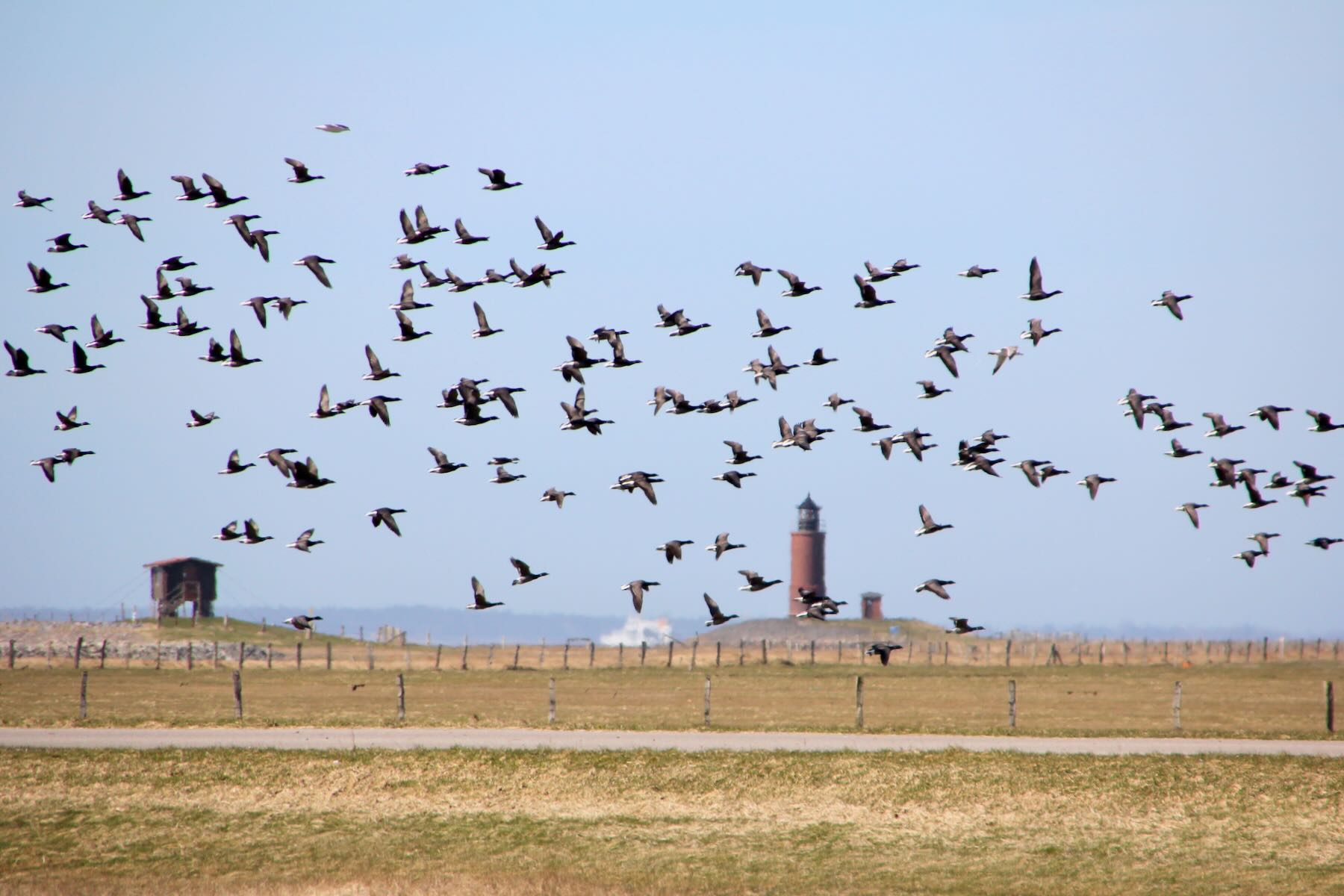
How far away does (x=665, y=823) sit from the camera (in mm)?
36594

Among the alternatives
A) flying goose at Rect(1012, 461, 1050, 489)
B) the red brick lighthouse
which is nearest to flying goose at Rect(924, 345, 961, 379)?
flying goose at Rect(1012, 461, 1050, 489)

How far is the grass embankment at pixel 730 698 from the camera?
2125 inches

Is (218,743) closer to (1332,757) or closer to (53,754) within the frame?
(53,754)

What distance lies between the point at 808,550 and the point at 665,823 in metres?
117

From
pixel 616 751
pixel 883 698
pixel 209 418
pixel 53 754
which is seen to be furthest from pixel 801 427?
pixel 883 698

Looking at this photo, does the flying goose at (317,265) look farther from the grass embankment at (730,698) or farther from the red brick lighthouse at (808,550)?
the red brick lighthouse at (808,550)

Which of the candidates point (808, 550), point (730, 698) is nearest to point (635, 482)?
point (730, 698)

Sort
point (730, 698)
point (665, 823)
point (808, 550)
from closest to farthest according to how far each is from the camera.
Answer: point (665, 823)
point (730, 698)
point (808, 550)

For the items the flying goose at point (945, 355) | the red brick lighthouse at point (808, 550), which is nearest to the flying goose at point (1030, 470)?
the flying goose at point (945, 355)

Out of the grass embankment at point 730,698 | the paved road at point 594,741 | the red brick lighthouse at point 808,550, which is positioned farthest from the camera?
the red brick lighthouse at point 808,550

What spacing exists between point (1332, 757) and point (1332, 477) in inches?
305

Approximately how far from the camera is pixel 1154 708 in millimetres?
66875

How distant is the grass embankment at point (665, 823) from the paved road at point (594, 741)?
6.07 ft

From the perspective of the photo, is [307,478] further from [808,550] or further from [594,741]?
[808,550]
